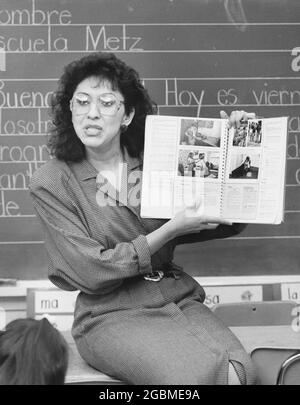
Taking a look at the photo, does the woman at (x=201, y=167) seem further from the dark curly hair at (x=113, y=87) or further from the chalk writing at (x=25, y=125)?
the chalk writing at (x=25, y=125)

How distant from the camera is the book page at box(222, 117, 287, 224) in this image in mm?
2236

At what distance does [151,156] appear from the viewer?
87.9 inches

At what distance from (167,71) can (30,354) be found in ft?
6.78

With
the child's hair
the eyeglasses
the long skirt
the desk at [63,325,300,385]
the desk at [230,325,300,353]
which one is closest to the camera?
the child's hair

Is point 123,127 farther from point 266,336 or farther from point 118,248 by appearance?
point 266,336

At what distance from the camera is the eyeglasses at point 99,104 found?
2256 mm

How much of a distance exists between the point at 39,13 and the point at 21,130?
1.82ft

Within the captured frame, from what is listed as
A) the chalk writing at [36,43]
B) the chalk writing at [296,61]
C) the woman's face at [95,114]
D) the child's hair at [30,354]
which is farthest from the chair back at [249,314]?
the chalk writing at [36,43]

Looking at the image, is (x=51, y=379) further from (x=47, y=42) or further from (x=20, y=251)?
(x=47, y=42)

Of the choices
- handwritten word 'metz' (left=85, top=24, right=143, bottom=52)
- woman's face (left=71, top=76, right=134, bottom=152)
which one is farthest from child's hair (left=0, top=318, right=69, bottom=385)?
handwritten word 'metz' (left=85, top=24, right=143, bottom=52)

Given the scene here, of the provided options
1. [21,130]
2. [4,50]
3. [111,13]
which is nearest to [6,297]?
[21,130]

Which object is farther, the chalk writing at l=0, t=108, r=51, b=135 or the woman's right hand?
the chalk writing at l=0, t=108, r=51, b=135

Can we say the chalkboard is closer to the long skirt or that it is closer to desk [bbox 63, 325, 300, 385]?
desk [bbox 63, 325, 300, 385]

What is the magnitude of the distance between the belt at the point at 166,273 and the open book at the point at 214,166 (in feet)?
0.63
